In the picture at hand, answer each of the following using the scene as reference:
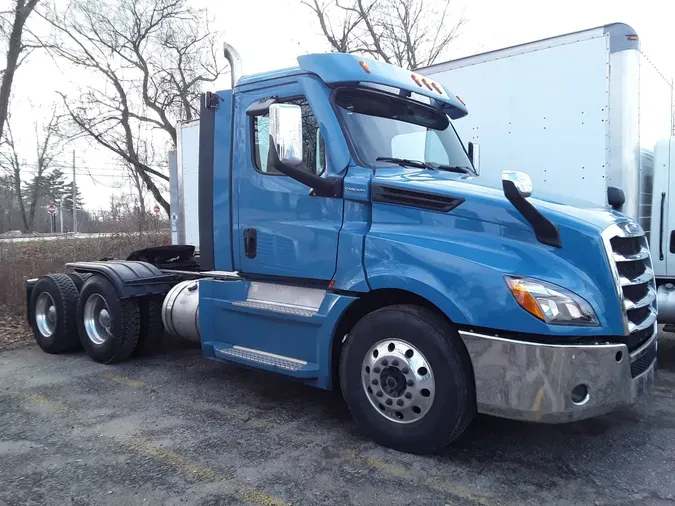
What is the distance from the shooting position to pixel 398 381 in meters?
3.71

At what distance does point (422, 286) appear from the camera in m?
3.56

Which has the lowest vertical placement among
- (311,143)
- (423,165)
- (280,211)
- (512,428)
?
(512,428)

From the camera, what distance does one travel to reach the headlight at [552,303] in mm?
3199

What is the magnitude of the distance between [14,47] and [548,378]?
1469 cm

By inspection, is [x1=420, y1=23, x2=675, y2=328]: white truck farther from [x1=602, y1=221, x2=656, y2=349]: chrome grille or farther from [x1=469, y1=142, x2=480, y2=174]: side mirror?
[x1=602, y1=221, x2=656, y2=349]: chrome grille

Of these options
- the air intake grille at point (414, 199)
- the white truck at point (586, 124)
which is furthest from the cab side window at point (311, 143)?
the white truck at point (586, 124)

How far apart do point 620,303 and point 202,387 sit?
3.77m

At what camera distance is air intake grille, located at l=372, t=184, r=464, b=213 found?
3676 millimetres

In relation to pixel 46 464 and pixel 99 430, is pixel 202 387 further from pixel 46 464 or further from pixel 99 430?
pixel 46 464

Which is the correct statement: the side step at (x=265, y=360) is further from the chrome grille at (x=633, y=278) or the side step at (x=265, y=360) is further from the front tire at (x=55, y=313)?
the front tire at (x=55, y=313)

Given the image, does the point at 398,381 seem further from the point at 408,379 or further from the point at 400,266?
the point at 400,266

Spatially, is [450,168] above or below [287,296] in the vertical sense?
above

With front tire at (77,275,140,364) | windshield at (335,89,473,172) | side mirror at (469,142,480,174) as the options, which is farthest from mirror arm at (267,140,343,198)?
front tire at (77,275,140,364)

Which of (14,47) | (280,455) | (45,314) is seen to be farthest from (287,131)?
(14,47)
